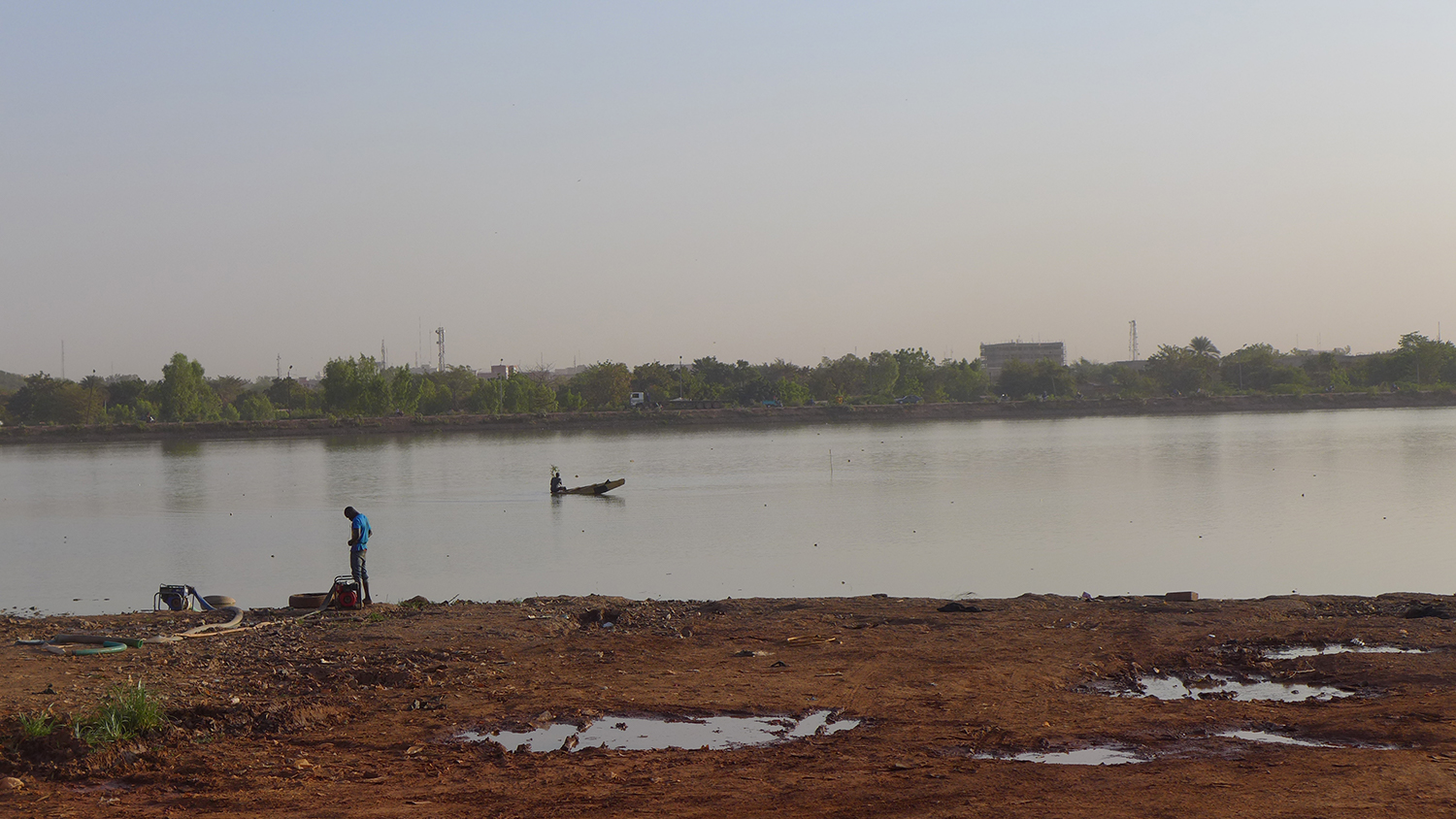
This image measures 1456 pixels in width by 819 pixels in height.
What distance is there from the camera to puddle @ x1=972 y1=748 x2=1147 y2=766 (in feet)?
24.3

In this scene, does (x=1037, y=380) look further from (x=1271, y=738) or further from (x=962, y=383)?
(x=1271, y=738)

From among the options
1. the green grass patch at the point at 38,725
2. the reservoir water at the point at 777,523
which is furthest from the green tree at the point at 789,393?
the green grass patch at the point at 38,725

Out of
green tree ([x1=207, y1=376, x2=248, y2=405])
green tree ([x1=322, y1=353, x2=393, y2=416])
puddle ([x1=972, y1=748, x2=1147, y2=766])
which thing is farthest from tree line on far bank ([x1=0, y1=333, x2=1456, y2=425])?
puddle ([x1=972, y1=748, x2=1147, y2=766])

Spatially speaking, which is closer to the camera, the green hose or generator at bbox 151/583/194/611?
the green hose

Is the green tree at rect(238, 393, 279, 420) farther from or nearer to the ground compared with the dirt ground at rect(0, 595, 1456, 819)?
farther from the ground

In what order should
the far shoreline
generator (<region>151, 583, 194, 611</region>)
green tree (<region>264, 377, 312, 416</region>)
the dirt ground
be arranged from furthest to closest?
green tree (<region>264, 377, 312, 416</region>), the far shoreline, generator (<region>151, 583, 194, 611</region>), the dirt ground

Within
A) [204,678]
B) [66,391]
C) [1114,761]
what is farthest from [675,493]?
[66,391]

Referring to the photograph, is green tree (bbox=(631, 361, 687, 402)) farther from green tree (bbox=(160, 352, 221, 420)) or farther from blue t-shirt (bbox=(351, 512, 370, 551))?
blue t-shirt (bbox=(351, 512, 370, 551))

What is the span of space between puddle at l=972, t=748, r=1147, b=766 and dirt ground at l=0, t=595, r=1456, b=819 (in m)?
0.12

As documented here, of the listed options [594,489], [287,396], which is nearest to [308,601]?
[594,489]

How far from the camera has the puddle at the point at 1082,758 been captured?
742 centimetres

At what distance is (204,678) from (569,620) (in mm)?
4343

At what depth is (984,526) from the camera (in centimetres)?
2605

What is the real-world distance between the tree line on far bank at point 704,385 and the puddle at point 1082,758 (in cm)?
10629
